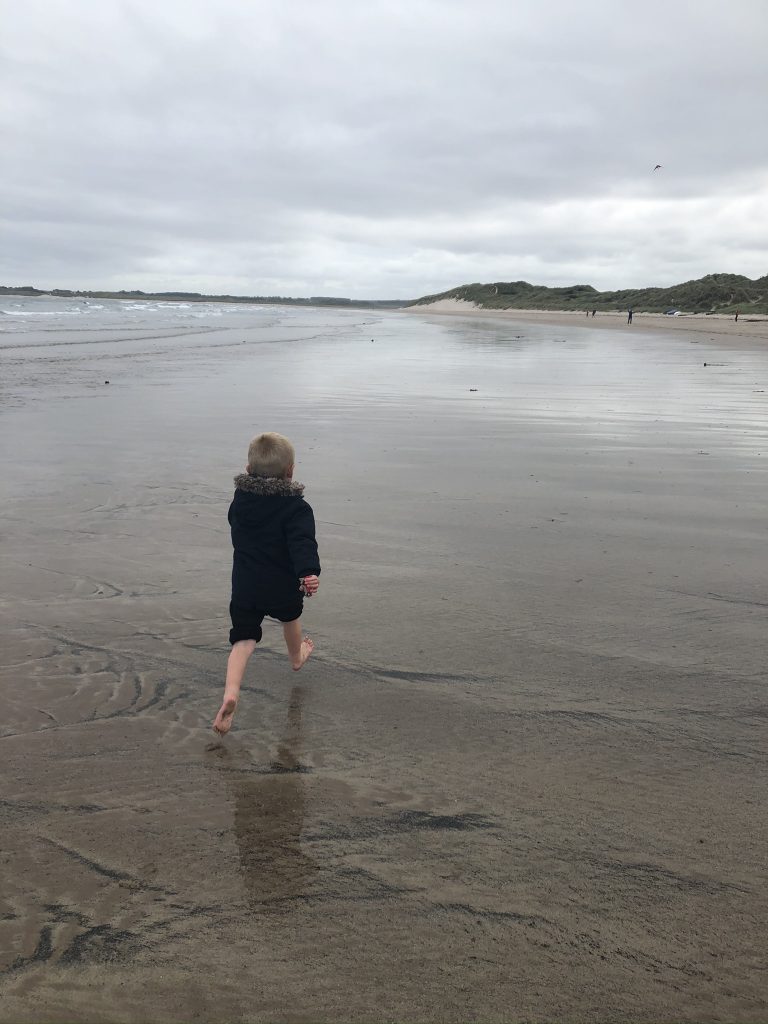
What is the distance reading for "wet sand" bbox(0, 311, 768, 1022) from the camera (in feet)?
6.38

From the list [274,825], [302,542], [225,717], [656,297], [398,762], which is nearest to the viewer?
[274,825]

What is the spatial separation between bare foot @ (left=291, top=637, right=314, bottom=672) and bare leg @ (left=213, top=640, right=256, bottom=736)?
0.25 metres

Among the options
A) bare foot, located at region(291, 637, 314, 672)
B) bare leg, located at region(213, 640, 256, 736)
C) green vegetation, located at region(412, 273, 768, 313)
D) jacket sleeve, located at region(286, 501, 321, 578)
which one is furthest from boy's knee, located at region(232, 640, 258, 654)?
green vegetation, located at region(412, 273, 768, 313)

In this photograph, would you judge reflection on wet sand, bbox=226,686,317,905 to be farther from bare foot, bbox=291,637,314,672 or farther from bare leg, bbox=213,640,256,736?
bare foot, bbox=291,637,314,672

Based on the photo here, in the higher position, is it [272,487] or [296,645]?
[272,487]

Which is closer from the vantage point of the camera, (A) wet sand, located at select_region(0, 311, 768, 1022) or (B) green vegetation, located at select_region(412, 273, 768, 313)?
(A) wet sand, located at select_region(0, 311, 768, 1022)

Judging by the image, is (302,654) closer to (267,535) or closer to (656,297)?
(267,535)

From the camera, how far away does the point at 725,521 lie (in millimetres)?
5785

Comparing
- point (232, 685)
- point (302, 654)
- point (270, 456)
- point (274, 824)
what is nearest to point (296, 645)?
A: point (302, 654)

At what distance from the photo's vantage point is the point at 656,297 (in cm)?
7900

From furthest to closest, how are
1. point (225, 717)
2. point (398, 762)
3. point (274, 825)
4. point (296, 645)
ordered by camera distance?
point (296, 645), point (225, 717), point (398, 762), point (274, 825)

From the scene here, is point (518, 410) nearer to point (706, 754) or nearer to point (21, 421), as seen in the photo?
point (21, 421)

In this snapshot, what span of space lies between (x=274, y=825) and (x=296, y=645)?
1.11 meters

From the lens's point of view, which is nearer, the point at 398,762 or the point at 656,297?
the point at 398,762
